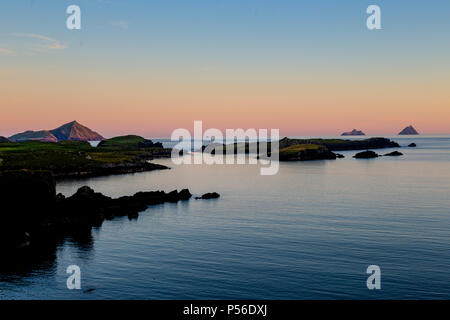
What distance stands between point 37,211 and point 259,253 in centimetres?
4188

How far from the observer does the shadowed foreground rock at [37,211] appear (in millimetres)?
58303

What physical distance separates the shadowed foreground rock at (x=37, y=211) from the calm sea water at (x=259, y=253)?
556cm

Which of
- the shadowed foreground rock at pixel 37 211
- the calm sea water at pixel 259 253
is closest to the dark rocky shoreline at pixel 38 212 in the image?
the shadowed foreground rock at pixel 37 211

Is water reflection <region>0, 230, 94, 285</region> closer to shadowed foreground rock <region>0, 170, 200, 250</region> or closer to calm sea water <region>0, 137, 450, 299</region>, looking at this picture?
calm sea water <region>0, 137, 450, 299</region>

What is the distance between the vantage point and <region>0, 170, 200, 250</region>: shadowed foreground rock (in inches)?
2295

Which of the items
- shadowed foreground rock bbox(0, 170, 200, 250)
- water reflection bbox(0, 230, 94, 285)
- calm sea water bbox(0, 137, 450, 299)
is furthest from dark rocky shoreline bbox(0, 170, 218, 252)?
calm sea water bbox(0, 137, 450, 299)

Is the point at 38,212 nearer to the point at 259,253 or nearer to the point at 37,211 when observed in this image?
the point at 37,211

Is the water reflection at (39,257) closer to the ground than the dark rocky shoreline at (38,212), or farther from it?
closer to the ground

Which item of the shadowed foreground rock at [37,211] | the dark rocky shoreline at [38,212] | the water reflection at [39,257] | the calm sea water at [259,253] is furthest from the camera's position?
the shadowed foreground rock at [37,211]

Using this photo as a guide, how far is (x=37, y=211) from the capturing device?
64875 millimetres

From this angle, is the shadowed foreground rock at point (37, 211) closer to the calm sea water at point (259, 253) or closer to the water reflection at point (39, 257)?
the water reflection at point (39, 257)

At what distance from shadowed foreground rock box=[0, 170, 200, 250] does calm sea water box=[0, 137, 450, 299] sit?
556cm
